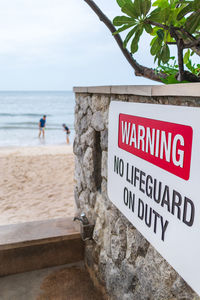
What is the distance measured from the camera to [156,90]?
4.38 feet

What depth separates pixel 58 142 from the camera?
48.8ft

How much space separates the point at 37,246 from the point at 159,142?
1.86 metres

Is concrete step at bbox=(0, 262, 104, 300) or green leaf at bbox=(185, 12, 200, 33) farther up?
green leaf at bbox=(185, 12, 200, 33)

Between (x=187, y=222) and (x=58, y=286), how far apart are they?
72.6 inches

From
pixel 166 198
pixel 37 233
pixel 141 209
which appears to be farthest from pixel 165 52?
pixel 37 233

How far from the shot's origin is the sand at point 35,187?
4980mm

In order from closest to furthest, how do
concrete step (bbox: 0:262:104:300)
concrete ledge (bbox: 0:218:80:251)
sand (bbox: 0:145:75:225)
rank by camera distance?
concrete step (bbox: 0:262:104:300) < concrete ledge (bbox: 0:218:80:251) < sand (bbox: 0:145:75:225)

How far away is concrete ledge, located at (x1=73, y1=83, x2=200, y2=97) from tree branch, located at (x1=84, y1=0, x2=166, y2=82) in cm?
13

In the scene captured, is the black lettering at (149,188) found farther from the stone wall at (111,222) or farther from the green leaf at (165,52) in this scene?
the green leaf at (165,52)

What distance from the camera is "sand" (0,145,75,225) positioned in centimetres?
498

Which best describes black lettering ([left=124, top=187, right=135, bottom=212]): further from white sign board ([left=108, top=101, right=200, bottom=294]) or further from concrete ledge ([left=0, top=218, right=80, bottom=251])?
concrete ledge ([left=0, top=218, right=80, bottom=251])

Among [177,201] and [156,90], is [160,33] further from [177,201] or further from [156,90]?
[177,201]

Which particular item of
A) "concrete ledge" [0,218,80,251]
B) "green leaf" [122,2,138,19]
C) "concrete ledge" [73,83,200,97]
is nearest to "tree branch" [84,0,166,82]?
"concrete ledge" [73,83,200,97]

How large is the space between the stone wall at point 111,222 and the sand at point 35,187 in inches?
93.9
